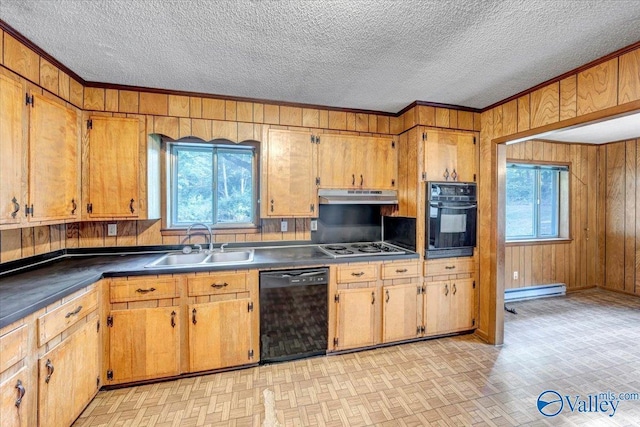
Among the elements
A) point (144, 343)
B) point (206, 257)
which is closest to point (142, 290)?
point (144, 343)

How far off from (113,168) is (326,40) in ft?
7.03

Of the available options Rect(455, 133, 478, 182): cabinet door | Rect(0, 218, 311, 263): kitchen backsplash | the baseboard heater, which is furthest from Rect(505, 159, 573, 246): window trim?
Rect(0, 218, 311, 263): kitchen backsplash

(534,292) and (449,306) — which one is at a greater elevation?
(449,306)

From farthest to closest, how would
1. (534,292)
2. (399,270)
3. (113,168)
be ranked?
(534,292)
(399,270)
(113,168)

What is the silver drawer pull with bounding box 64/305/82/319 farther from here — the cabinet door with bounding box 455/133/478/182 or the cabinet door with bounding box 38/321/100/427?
the cabinet door with bounding box 455/133/478/182

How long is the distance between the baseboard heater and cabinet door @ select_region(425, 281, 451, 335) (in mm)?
1918

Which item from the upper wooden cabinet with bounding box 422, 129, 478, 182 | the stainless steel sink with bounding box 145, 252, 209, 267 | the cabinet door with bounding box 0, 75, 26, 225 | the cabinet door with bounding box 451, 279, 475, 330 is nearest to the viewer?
the cabinet door with bounding box 0, 75, 26, 225

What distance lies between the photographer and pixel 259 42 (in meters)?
1.81

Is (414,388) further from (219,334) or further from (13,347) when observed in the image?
(13,347)

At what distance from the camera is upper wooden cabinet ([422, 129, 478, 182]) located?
2.91m

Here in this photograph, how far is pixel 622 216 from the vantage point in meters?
4.50

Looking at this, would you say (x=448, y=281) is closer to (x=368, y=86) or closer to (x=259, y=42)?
(x=368, y=86)

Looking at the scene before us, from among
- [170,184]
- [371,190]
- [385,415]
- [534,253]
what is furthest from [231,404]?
[534,253]

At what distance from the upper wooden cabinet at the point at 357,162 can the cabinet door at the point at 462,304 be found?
1.32m
